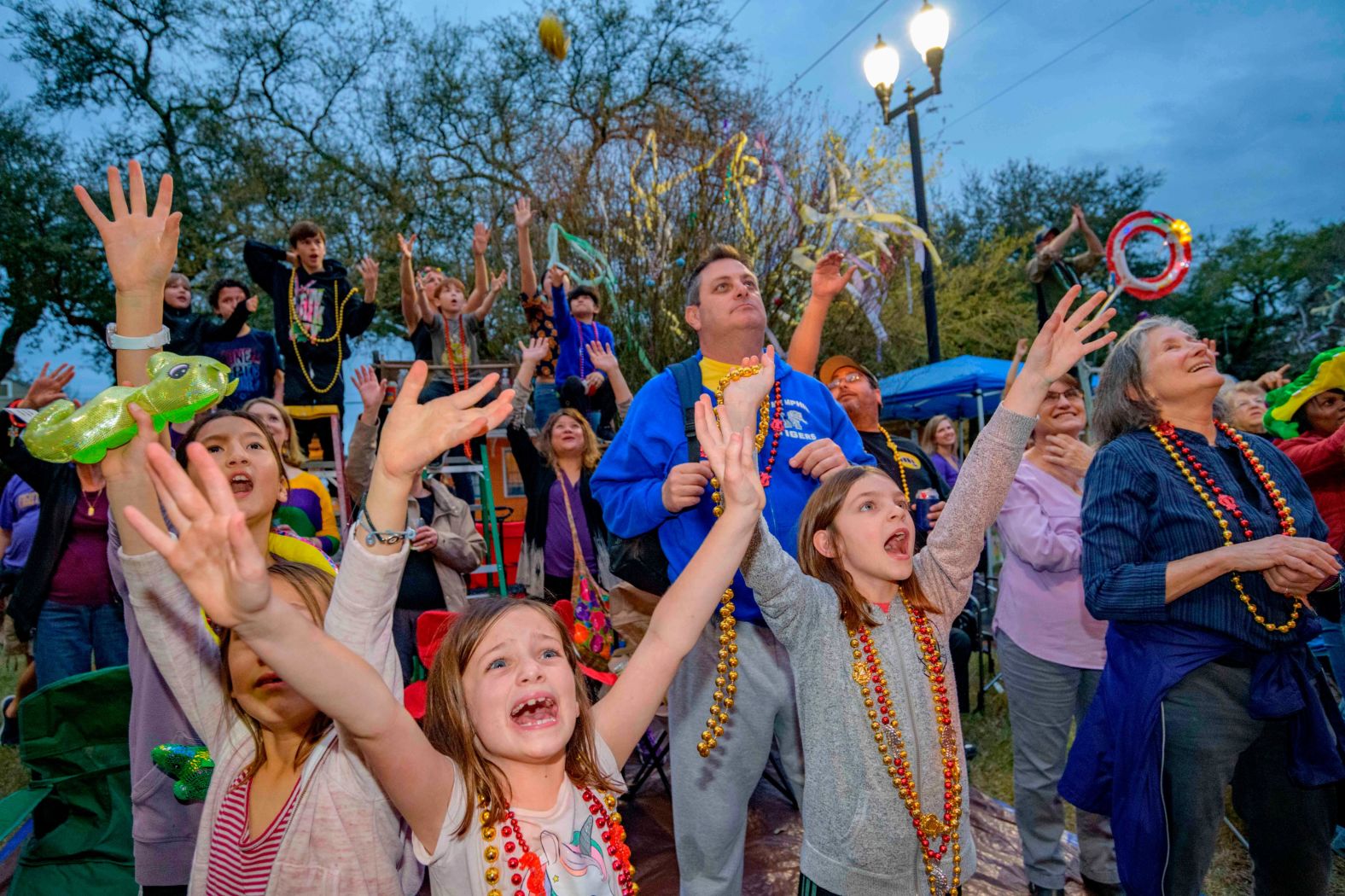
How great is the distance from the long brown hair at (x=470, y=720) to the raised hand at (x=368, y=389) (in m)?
2.75

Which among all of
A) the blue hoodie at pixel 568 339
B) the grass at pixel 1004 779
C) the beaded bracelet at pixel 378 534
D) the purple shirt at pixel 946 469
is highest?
the blue hoodie at pixel 568 339

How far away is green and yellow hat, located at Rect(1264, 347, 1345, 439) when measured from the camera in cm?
368

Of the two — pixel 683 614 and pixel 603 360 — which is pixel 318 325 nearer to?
pixel 603 360

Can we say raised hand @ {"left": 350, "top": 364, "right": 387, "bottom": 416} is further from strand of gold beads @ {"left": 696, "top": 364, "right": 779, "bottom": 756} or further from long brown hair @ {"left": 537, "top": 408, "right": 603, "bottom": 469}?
strand of gold beads @ {"left": 696, "top": 364, "right": 779, "bottom": 756}

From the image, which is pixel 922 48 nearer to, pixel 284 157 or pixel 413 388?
pixel 413 388

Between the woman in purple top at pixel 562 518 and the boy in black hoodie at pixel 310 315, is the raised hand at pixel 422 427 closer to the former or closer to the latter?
the woman in purple top at pixel 562 518

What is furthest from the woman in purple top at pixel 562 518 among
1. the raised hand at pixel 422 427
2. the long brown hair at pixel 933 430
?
the raised hand at pixel 422 427

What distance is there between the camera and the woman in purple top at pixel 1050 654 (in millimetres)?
3115

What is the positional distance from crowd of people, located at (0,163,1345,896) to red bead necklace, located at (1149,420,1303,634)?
1 centimetres

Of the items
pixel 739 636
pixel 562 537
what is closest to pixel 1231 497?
pixel 739 636

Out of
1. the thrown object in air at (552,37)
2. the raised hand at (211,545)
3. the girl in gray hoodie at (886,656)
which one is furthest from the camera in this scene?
the thrown object in air at (552,37)

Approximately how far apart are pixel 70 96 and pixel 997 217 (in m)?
24.4

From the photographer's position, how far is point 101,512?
12.0 feet

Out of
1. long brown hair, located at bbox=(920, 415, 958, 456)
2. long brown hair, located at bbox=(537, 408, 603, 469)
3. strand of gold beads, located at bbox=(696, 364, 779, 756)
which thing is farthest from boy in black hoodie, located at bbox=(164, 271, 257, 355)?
long brown hair, located at bbox=(920, 415, 958, 456)
